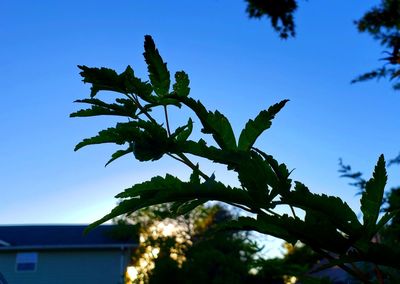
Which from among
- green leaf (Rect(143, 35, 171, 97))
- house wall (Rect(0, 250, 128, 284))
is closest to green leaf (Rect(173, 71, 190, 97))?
green leaf (Rect(143, 35, 171, 97))

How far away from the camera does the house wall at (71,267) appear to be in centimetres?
2739

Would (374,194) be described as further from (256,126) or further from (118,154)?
(118,154)

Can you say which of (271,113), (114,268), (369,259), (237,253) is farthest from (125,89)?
(114,268)

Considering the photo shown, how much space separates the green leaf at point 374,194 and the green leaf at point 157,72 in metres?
0.48

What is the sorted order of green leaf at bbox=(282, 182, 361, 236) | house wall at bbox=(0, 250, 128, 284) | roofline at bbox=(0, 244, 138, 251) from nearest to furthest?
green leaf at bbox=(282, 182, 361, 236), roofline at bbox=(0, 244, 138, 251), house wall at bbox=(0, 250, 128, 284)

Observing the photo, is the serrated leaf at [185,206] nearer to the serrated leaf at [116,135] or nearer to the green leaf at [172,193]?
the green leaf at [172,193]

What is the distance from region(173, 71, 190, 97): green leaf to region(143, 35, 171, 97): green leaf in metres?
0.02

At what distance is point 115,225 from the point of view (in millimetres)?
30484

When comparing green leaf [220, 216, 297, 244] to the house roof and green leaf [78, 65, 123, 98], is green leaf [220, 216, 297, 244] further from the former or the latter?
the house roof

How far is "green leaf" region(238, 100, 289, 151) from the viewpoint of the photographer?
0.96 meters

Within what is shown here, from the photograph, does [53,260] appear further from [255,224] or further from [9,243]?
[255,224]

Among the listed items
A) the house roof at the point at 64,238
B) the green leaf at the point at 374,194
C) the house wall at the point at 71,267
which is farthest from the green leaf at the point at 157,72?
the house wall at the point at 71,267

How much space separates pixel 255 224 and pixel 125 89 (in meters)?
0.42

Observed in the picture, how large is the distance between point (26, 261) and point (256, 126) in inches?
1177
